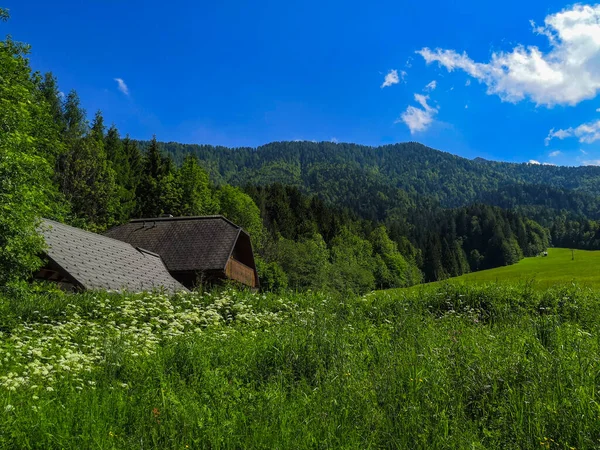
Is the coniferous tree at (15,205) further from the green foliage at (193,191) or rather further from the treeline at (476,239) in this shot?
the treeline at (476,239)

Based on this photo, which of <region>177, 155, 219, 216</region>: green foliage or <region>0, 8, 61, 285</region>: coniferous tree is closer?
<region>0, 8, 61, 285</region>: coniferous tree

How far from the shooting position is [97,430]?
11.9 feet

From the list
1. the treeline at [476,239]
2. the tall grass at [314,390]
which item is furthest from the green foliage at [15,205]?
the treeline at [476,239]

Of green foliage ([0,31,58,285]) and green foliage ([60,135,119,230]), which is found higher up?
green foliage ([60,135,119,230])

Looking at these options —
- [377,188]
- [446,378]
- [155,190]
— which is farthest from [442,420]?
[377,188]

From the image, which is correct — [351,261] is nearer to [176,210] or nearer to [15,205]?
[176,210]

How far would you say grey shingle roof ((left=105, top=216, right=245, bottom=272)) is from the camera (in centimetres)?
2580

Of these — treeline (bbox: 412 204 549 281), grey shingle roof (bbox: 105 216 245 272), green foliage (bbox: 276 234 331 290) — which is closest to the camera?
grey shingle roof (bbox: 105 216 245 272)

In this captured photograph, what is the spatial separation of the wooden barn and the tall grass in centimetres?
1775

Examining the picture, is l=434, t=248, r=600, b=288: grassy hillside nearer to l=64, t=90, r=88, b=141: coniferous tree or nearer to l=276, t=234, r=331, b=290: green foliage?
l=276, t=234, r=331, b=290: green foliage

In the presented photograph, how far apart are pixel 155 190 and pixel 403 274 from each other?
61.9 m

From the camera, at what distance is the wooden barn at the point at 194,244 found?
25.7 m

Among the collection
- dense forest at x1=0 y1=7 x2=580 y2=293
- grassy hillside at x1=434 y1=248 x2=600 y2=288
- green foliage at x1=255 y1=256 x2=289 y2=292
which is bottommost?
green foliage at x1=255 y1=256 x2=289 y2=292

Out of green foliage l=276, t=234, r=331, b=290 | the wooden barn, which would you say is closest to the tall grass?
the wooden barn
